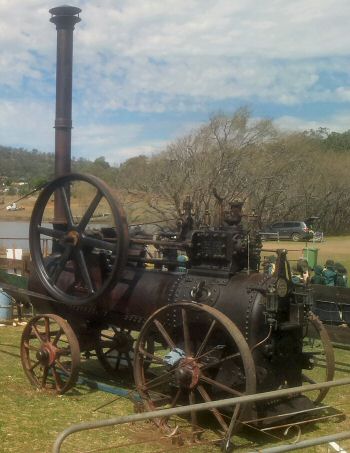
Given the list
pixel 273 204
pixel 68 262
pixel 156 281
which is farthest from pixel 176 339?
pixel 273 204

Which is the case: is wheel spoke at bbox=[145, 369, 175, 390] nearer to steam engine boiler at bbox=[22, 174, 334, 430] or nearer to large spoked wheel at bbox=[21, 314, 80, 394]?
steam engine boiler at bbox=[22, 174, 334, 430]

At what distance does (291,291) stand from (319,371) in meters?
3.13

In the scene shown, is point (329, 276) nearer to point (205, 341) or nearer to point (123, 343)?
point (123, 343)

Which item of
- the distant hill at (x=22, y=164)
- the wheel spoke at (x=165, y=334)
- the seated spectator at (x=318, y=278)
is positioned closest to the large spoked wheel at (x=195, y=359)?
the wheel spoke at (x=165, y=334)

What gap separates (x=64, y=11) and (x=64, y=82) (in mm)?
1041

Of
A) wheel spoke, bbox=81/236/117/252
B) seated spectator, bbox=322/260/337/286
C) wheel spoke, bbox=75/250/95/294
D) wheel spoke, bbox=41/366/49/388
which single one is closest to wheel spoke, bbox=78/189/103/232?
wheel spoke, bbox=81/236/117/252

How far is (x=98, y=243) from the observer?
674 cm

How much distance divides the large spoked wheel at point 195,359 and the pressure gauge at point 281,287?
0.52 metres

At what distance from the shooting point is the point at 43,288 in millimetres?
7613

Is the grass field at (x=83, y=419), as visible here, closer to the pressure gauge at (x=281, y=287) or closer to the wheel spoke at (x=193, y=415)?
the wheel spoke at (x=193, y=415)

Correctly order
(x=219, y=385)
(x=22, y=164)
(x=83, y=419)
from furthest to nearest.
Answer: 1. (x=22, y=164)
2. (x=83, y=419)
3. (x=219, y=385)

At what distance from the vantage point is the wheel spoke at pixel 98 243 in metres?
6.58

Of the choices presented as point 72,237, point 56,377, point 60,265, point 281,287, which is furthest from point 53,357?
point 281,287

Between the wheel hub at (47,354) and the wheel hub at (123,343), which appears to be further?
the wheel hub at (123,343)
